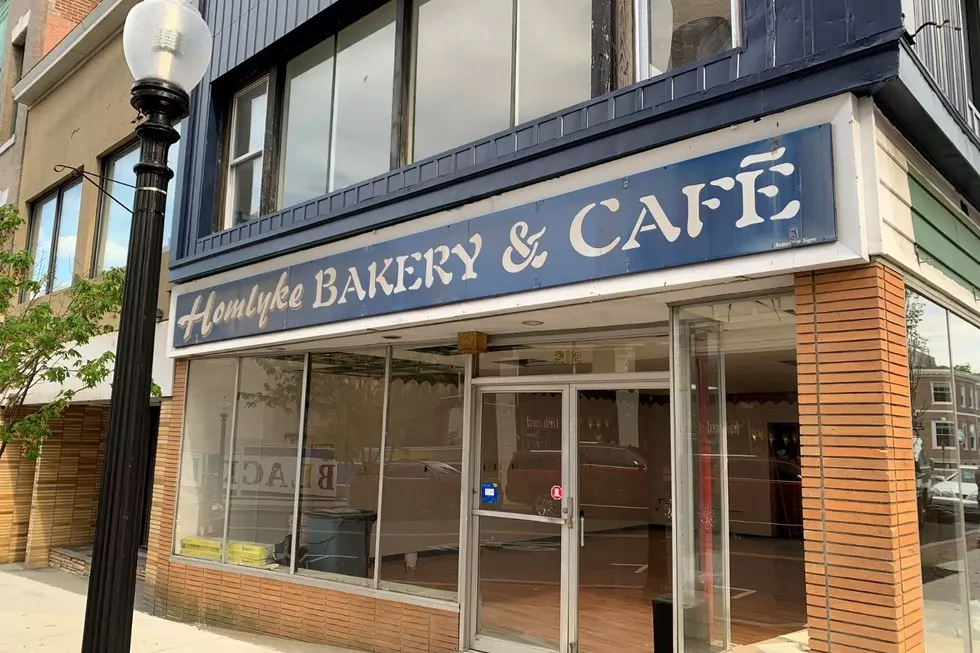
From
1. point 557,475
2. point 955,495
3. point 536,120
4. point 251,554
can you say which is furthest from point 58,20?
point 955,495

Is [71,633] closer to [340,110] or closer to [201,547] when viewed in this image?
[201,547]

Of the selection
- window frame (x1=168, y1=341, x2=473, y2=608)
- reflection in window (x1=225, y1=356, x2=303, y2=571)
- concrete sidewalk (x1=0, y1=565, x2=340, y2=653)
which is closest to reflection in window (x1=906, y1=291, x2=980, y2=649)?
window frame (x1=168, y1=341, x2=473, y2=608)

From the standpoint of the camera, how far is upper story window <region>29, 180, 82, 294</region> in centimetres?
1326

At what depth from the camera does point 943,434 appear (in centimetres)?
513

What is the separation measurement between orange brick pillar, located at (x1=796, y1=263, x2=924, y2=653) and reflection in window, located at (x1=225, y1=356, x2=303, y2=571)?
5909 mm

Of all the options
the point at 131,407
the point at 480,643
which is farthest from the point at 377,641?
the point at 131,407

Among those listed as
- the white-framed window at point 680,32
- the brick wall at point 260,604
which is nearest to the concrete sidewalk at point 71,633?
the brick wall at point 260,604

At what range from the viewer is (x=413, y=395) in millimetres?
7613

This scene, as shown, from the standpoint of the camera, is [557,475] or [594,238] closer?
[594,238]

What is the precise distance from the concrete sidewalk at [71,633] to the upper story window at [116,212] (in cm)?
484

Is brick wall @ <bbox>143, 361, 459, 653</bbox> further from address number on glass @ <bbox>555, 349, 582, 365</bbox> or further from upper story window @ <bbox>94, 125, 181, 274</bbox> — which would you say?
upper story window @ <bbox>94, 125, 181, 274</bbox>

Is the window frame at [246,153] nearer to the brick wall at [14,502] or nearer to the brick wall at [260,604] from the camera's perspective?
the brick wall at [260,604]

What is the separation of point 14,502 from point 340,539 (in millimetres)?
8917

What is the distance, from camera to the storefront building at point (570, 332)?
4.25m
